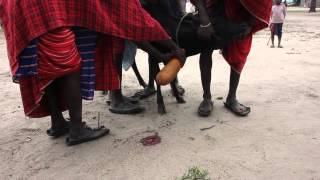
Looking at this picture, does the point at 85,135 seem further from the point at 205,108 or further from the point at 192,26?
the point at 192,26

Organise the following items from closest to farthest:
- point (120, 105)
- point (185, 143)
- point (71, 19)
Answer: point (71, 19) < point (185, 143) < point (120, 105)

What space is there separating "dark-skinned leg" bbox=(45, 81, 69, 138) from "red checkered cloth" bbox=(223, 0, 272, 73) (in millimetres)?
1663

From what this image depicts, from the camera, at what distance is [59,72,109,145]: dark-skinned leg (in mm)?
3062

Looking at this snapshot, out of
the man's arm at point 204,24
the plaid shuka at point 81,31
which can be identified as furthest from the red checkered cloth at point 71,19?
the man's arm at point 204,24

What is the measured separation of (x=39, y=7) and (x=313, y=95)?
10.4 ft

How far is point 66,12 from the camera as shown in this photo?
114 inches

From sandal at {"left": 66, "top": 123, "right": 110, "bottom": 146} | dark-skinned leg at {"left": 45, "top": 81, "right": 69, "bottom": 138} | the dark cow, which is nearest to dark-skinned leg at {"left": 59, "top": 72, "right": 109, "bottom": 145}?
sandal at {"left": 66, "top": 123, "right": 110, "bottom": 146}

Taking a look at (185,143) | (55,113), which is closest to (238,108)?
(185,143)

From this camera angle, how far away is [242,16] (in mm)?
3809

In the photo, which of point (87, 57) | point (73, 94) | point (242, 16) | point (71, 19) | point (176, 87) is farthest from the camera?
point (176, 87)

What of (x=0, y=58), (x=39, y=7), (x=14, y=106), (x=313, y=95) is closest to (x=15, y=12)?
(x=39, y=7)

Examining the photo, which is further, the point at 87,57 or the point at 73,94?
the point at 87,57

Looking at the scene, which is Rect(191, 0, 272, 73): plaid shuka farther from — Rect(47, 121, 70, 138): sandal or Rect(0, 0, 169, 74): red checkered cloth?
Rect(47, 121, 70, 138): sandal

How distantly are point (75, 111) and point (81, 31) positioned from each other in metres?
0.63
